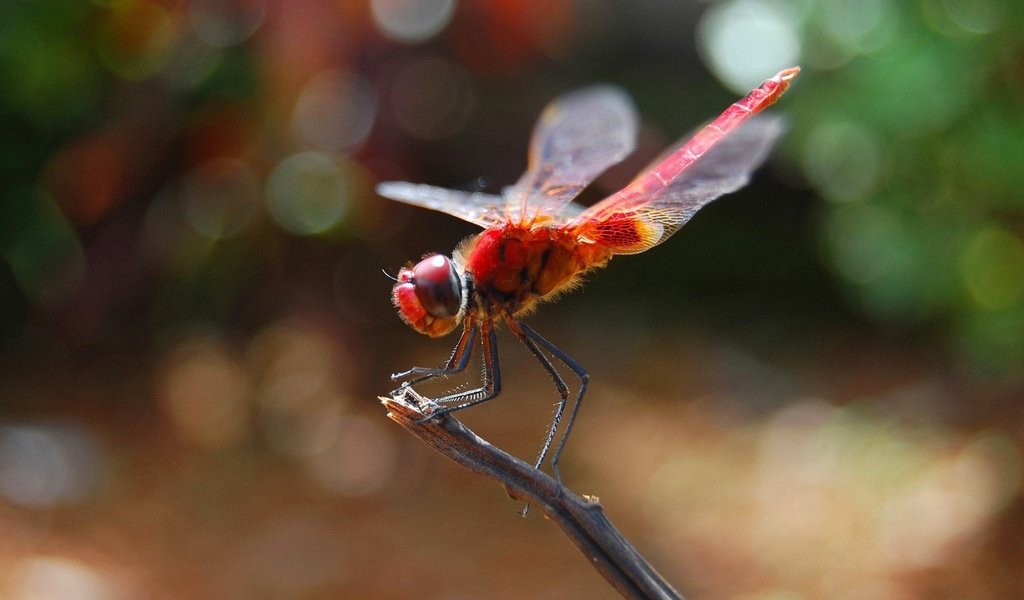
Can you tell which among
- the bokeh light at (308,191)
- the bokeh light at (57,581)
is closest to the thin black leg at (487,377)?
the bokeh light at (57,581)

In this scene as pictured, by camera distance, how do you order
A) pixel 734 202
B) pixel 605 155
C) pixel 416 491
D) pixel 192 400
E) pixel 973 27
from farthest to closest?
pixel 734 202 < pixel 192 400 < pixel 416 491 < pixel 973 27 < pixel 605 155

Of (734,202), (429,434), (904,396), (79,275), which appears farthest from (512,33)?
(429,434)

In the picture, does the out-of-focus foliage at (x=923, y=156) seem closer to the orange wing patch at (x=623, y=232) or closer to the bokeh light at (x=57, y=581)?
the orange wing patch at (x=623, y=232)

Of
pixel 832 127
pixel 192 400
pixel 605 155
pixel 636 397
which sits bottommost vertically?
pixel 605 155

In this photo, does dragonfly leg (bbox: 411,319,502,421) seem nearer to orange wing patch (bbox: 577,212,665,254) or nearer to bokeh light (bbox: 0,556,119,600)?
orange wing patch (bbox: 577,212,665,254)

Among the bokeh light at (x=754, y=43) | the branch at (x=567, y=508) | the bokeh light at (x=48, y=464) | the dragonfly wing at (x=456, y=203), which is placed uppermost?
the bokeh light at (x=754, y=43)

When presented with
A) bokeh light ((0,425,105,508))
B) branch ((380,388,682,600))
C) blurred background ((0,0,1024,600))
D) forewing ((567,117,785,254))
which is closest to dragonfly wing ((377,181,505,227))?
forewing ((567,117,785,254))

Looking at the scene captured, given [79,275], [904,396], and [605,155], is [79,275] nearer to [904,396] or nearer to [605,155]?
[605,155]
